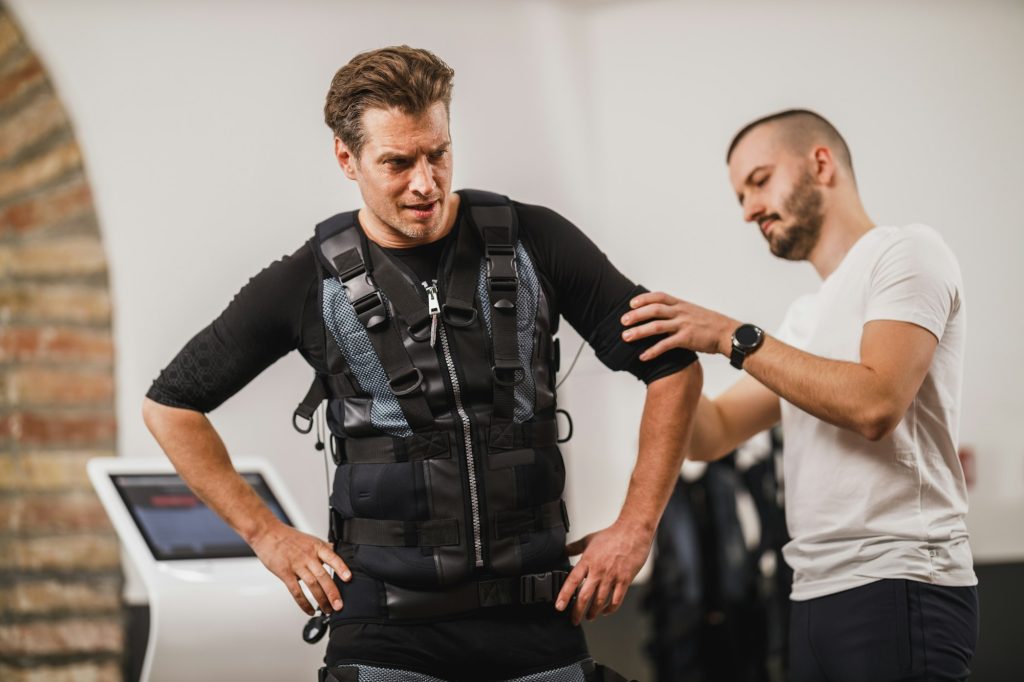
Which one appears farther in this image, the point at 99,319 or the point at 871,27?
the point at 871,27

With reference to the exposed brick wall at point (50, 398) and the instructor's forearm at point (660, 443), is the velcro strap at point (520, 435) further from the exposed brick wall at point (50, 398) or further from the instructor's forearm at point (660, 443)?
the exposed brick wall at point (50, 398)

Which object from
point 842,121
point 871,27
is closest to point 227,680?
point 842,121

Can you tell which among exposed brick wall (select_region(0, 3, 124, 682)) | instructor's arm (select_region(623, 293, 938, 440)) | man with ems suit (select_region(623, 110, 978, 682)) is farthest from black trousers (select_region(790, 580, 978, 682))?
exposed brick wall (select_region(0, 3, 124, 682))

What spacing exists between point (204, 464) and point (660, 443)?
725 millimetres

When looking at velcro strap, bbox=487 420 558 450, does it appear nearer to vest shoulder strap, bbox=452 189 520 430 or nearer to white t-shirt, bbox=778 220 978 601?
vest shoulder strap, bbox=452 189 520 430

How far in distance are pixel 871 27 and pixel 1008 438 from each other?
5.05 feet

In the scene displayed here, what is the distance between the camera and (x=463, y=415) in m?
1.52

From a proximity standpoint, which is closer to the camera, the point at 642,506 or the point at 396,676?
the point at 396,676

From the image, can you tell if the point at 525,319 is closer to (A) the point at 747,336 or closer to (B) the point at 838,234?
(A) the point at 747,336

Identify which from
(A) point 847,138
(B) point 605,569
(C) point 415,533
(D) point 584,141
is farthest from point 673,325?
(A) point 847,138

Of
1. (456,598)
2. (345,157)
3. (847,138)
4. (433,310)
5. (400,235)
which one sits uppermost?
(847,138)

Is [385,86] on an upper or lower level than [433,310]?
upper

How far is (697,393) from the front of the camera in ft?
5.39

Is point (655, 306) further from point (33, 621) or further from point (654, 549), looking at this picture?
point (33, 621)
